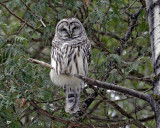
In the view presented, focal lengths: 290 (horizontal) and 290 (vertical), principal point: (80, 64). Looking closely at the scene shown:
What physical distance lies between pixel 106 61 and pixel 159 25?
0.88 m

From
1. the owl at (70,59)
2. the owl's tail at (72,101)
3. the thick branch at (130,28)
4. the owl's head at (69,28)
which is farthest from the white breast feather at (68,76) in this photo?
the thick branch at (130,28)

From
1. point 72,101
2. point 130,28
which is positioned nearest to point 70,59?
point 72,101

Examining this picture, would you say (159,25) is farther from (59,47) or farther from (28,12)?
(28,12)

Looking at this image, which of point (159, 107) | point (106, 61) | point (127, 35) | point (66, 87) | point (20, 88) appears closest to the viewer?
point (159, 107)

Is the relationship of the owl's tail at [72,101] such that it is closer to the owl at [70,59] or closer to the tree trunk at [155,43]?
the owl at [70,59]

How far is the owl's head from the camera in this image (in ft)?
13.6

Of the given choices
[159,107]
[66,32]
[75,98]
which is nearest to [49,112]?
[75,98]

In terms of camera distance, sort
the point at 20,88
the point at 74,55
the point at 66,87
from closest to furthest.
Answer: the point at 20,88, the point at 74,55, the point at 66,87

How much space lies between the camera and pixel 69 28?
13.8 feet

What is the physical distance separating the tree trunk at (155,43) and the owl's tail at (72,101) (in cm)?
149

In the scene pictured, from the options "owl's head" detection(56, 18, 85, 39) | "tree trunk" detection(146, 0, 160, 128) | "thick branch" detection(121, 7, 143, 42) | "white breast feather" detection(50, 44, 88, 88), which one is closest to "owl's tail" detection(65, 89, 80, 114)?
"white breast feather" detection(50, 44, 88, 88)

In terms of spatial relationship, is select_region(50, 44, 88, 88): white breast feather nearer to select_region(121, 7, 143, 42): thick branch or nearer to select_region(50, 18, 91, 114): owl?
select_region(50, 18, 91, 114): owl

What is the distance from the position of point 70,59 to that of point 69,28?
0.58 m

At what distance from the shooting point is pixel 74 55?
385 cm
